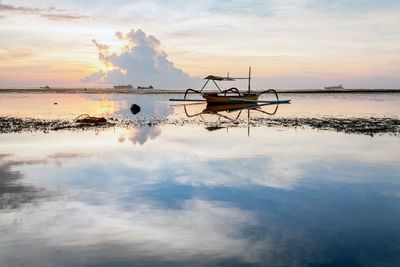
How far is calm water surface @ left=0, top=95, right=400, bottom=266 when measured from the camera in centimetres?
773

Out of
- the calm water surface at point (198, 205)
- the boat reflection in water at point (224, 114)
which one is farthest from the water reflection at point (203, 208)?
the boat reflection in water at point (224, 114)

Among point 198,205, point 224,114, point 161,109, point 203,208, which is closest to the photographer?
point 203,208

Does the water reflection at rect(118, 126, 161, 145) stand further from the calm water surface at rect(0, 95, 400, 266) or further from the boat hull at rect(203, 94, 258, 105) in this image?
the boat hull at rect(203, 94, 258, 105)

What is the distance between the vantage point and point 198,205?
10.8 metres

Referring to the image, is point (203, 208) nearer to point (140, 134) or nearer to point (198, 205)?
point (198, 205)

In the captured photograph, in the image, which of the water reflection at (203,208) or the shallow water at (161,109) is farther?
the shallow water at (161,109)

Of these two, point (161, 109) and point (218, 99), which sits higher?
point (218, 99)

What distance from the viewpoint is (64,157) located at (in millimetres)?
17719

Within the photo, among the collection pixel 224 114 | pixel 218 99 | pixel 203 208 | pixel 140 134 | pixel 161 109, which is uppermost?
pixel 218 99

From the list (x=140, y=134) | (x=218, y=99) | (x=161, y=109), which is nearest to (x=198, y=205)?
(x=140, y=134)

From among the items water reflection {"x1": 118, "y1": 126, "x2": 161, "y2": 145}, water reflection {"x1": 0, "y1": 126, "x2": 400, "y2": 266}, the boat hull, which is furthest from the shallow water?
water reflection {"x1": 0, "y1": 126, "x2": 400, "y2": 266}

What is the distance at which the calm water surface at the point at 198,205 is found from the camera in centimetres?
773

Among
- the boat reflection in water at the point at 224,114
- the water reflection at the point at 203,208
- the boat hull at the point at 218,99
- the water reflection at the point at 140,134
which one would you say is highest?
the boat hull at the point at 218,99

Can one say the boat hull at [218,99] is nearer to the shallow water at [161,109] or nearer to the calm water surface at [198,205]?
the shallow water at [161,109]
